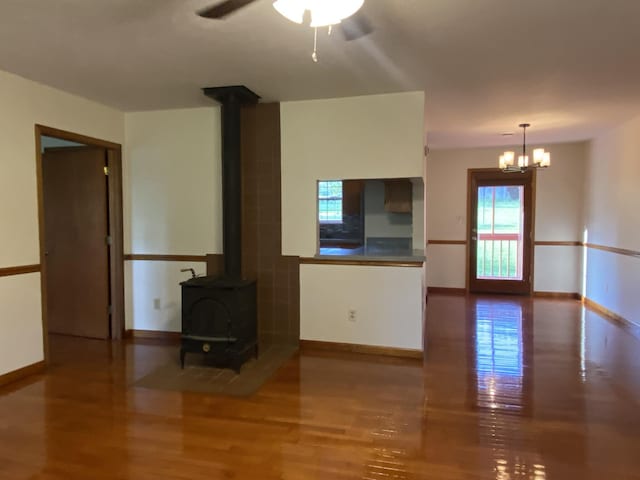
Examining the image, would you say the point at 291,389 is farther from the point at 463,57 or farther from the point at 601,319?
the point at 601,319

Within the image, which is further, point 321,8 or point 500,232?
point 500,232

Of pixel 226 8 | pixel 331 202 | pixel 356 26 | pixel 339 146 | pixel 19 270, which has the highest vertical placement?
pixel 356 26

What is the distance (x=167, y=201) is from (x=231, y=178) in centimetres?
103

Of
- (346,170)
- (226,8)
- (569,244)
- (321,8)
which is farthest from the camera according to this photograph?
(569,244)

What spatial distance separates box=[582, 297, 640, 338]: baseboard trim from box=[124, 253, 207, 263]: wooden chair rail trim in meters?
4.56

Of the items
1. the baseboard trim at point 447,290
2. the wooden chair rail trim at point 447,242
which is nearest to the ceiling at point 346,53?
the wooden chair rail trim at point 447,242

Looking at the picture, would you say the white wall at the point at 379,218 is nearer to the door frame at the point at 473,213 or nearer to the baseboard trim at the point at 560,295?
the door frame at the point at 473,213

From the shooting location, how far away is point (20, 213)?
134 inches

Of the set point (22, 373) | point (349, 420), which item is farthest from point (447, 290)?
point (22, 373)

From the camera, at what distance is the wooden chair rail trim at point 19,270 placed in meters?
3.27

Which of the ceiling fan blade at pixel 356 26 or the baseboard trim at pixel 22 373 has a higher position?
the ceiling fan blade at pixel 356 26

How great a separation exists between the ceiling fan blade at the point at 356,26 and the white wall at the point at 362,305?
79.6 inches

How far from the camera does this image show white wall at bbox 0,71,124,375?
3.28 metres

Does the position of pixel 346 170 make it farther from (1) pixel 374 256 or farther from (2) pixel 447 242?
(2) pixel 447 242
